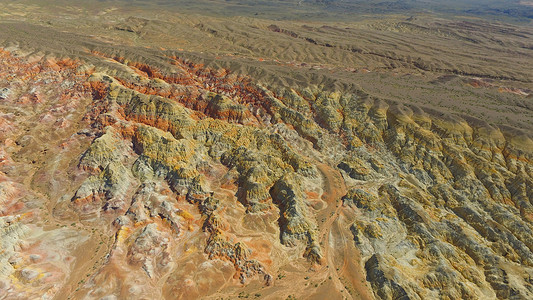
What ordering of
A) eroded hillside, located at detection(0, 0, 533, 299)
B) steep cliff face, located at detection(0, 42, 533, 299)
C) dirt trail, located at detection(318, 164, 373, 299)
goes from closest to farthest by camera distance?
eroded hillside, located at detection(0, 0, 533, 299) < steep cliff face, located at detection(0, 42, 533, 299) < dirt trail, located at detection(318, 164, 373, 299)

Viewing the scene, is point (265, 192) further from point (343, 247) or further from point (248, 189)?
point (343, 247)

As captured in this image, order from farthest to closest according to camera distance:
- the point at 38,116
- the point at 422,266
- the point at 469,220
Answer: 1. the point at 38,116
2. the point at 469,220
3. the point at 422,266

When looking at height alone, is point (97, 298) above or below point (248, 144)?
below

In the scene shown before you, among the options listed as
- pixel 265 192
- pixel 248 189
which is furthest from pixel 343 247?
pixel 248 189

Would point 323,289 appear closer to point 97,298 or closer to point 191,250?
point 191,250

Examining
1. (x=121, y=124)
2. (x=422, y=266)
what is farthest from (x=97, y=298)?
(x=422, y=266)

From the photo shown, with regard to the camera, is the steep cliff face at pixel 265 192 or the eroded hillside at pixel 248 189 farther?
the steep cliff face at pixel 265 192
